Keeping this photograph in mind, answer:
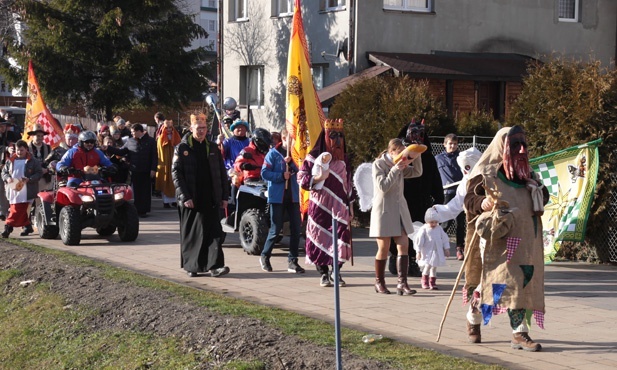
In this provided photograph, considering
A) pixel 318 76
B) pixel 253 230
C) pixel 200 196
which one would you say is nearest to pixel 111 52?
pixel 318 76

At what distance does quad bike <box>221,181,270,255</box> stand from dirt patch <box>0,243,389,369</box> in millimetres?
2620

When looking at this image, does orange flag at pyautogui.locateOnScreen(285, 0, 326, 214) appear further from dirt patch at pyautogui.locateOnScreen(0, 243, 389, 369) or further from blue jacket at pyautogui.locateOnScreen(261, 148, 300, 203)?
dirt patch at pyautogui.locateOnScreen(0, 243, 389, 369)

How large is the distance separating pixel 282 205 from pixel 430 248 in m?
2.16

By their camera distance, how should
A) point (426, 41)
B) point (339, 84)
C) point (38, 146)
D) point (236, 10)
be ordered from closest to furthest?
point (38, 146), point (339, 84), point (426, 41), point (236, 10)

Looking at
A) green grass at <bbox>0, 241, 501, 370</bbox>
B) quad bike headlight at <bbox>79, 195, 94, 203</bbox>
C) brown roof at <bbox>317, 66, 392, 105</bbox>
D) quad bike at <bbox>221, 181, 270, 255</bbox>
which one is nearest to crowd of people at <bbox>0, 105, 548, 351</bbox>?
quad bike at <bbox>221, 181, 270, 255</bbox>

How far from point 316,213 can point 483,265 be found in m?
3.54

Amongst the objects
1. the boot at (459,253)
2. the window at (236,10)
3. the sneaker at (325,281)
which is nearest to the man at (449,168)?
the boot at (459,253)

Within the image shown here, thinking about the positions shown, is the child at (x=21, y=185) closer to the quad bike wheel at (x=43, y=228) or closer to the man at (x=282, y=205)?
the quad bike wheel at (x=43, y=228)

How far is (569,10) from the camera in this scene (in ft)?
102

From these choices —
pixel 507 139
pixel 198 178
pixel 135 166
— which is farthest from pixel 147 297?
pixel 135 166

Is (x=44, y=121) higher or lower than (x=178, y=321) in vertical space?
higher

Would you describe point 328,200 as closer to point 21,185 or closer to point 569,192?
point 569,192

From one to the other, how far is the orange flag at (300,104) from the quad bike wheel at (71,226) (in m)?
3.78

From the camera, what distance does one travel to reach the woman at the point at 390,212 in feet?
36.7
